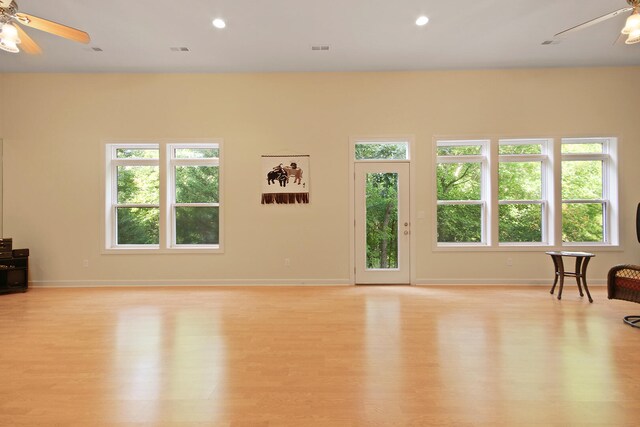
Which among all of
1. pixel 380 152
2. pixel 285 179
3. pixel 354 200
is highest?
pixel 380 152

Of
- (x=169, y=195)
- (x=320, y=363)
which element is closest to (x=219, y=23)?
(x=169, y=195)

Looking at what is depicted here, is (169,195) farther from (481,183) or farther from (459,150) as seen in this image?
(481,183)

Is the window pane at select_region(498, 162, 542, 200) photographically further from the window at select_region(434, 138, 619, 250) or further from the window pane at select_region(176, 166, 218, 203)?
the window pane at select_region(176, 166, 218, 203)

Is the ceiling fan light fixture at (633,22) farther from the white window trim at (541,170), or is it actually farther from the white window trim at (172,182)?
the white window trim at (172,182)

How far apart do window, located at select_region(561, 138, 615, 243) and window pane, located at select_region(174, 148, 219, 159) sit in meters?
5.81

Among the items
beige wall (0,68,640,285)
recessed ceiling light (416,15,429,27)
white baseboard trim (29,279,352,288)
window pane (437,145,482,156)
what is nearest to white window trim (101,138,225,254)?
beige wall (0,68,640,285)

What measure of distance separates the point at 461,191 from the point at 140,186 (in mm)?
5434

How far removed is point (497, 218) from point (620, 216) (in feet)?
6.27

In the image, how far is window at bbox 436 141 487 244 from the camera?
545cm

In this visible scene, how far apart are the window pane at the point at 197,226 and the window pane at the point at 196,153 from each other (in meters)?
0.87

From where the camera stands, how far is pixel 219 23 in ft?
13.1

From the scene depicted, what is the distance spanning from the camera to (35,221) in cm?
531

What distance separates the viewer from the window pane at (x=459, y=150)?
5473 millimetres

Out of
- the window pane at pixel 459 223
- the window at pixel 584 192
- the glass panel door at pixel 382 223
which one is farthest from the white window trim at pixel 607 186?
the glass panel door at pixel 382 223
